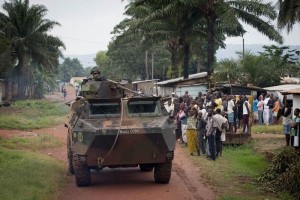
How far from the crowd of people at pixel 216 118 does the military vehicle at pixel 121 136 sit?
95 cm

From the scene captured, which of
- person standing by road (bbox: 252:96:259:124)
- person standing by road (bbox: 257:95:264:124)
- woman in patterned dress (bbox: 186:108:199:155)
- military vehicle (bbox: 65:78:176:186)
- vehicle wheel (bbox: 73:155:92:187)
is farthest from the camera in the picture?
person standing by road (bbox: 252:96:259:124)

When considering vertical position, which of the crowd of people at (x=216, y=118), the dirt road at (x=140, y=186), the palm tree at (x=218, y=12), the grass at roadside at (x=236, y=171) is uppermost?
the palm tree at (x=218, y=12)

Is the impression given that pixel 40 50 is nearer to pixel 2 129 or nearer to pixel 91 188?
pixel 2 129

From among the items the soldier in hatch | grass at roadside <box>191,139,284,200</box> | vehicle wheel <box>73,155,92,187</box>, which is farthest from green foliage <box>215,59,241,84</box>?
vehicle wheel <box>73,155,92,187</box>

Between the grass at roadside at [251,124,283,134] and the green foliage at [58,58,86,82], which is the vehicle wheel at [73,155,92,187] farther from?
the green foliage at [58,58,86,82]

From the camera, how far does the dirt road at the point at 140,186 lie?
9.55 metres

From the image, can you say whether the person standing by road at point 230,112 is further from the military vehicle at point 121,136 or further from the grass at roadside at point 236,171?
the military vehicle at point 121,136

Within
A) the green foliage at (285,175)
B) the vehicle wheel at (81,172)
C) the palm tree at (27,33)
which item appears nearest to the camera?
the green foliage at (285,175)

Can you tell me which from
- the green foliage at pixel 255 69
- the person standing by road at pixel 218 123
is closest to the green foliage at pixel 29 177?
the person standing by road at pixel 218 123

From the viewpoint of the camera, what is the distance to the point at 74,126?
10.5 metres

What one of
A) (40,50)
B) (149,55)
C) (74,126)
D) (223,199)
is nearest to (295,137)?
(223,199)

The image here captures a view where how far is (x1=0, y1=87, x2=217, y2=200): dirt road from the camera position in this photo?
31.3 ft

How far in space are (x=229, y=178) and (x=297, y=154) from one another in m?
1.59

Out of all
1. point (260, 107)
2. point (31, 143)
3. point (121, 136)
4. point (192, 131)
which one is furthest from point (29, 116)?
point (121, 136)
